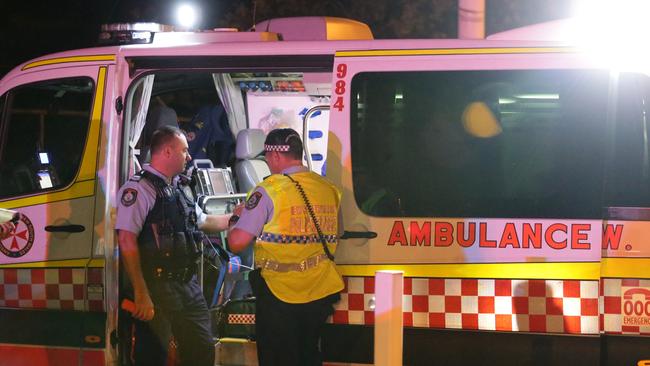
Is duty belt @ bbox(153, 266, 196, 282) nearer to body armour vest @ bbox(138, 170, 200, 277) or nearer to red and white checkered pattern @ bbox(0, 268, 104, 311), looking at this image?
body armour vest @ bbox(138, 170, 200, 277)

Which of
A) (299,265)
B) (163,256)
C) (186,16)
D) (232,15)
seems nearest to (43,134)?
(163,256)

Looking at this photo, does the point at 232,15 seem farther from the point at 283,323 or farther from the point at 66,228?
the point at 283,323

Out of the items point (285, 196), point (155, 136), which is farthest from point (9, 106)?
point (285, 196)

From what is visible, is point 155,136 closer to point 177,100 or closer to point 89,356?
point 89,356

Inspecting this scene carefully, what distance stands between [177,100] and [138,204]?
42.4 feet

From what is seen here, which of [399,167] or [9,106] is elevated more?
[9,106]

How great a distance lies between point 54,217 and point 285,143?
143 centimetres

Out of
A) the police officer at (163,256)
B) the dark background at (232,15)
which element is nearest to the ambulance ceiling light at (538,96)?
the police officer at (163,256)

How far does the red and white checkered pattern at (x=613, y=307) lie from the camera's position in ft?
14.9

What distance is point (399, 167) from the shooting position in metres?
4.78

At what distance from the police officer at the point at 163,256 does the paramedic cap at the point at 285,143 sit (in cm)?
67

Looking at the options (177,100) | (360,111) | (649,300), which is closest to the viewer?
(649,300)

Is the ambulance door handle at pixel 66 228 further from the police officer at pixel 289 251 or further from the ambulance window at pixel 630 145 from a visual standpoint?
the ambulance window at pixel 630 145

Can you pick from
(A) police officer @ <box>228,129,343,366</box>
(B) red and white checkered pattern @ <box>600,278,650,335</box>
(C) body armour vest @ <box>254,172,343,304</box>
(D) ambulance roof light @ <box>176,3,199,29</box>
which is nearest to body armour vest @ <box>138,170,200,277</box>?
(A) police officer @ <box>228,129,343,366</box>
